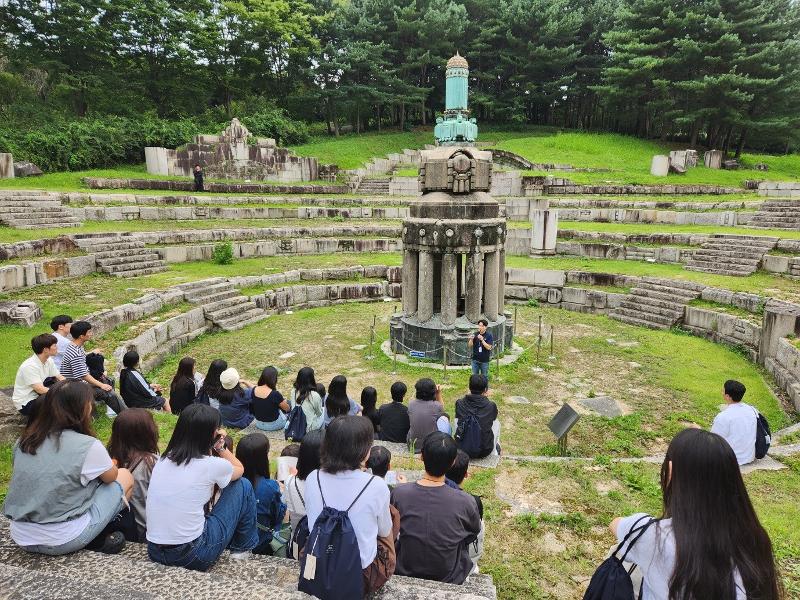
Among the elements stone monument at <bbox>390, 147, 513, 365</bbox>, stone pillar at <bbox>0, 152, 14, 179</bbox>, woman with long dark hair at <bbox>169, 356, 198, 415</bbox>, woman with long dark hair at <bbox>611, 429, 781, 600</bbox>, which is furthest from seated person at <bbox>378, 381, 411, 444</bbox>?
stone pillar at <bbox>0, 152, 14, 179</bbox>

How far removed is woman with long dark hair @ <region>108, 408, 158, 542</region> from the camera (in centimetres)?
388

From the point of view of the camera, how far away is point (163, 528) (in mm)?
3369

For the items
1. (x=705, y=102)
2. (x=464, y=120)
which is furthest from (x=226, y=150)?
(x=705, y=102)

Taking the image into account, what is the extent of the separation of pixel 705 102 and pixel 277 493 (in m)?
38.1

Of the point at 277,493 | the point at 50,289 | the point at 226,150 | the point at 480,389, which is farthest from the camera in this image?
the point at 226,150

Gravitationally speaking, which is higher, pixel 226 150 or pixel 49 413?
pixel 226 150

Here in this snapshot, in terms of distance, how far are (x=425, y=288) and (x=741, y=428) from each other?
6.93 meters

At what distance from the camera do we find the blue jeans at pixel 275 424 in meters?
7.57

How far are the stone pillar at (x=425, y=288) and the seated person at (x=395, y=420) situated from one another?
5054 millimetres

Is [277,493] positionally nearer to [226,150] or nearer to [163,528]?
[163,528]

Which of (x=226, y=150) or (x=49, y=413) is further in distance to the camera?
(x=226, y=150)

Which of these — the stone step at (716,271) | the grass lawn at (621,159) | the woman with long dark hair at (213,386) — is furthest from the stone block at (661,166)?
the woman with long dark hair at (213,386)

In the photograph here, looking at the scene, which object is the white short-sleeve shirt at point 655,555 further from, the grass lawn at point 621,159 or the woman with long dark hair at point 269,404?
the grass lawn at point 621,159

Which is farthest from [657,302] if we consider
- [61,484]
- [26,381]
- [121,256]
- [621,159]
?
[621,159]
